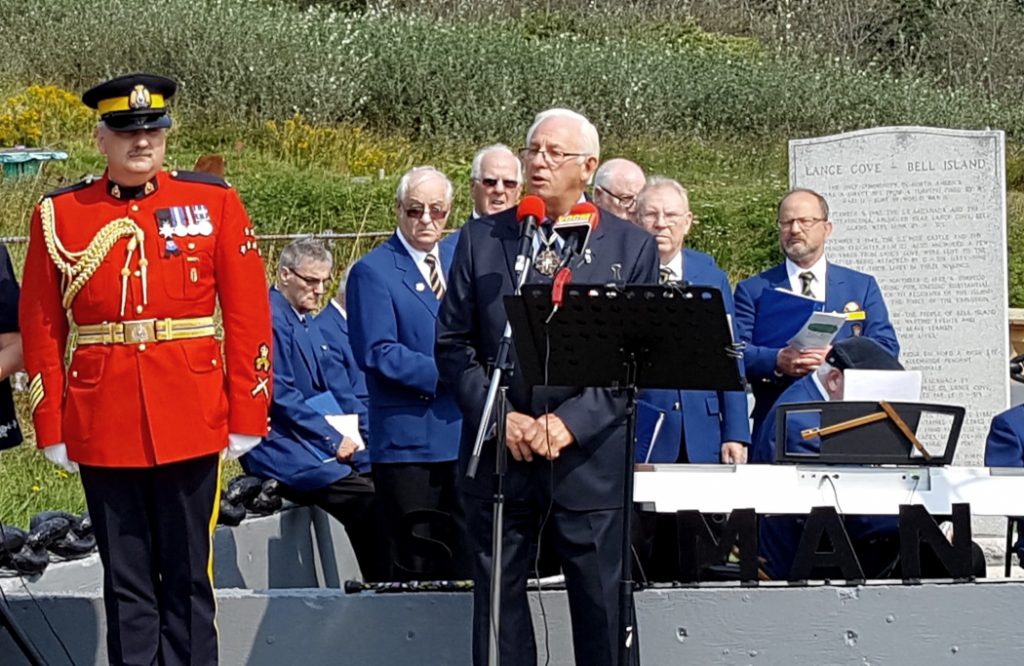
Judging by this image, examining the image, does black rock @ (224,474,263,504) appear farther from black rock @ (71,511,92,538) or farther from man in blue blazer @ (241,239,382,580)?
black rock @ (71,511,92,538)

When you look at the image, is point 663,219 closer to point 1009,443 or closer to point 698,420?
point 698,420

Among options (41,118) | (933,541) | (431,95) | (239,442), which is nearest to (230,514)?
(239,442)

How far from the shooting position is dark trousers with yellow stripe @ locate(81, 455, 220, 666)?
561 cm

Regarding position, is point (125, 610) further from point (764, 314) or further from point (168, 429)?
point (764, 314)

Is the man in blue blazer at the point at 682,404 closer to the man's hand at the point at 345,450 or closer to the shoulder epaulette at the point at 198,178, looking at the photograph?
the man's hand at the point at 345,450

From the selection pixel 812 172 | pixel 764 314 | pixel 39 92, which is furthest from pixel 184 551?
pixel 39 92

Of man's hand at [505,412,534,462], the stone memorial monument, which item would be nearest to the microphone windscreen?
man's hand at [505,412,534,462]

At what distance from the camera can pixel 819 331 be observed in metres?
7.02

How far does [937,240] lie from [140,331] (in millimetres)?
5685

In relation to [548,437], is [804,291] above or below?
above

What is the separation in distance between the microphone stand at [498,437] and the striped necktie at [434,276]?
1726 millimetres

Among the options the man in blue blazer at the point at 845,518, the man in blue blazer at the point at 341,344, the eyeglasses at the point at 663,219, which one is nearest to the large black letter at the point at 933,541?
the man in blue blazer at the point at 845,518

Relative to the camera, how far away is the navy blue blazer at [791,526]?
6.50 m

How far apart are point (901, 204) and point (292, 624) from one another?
513 cm
